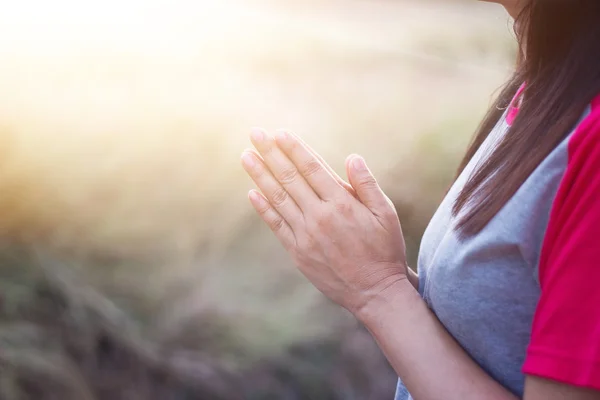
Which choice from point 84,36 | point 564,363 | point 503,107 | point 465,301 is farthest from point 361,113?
point 564,363

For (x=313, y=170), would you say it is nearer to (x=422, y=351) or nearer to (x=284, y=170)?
(x=284, y=170)

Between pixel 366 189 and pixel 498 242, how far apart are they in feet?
0.50

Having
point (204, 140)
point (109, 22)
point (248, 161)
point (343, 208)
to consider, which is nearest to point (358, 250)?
point (343, 208)

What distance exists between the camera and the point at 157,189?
3.11 feet

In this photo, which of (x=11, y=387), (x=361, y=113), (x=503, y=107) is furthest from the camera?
(x=361, y=113)

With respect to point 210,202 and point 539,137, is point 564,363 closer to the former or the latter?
point 539,137

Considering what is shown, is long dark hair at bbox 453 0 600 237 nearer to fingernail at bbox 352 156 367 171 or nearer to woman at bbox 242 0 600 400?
woman at bbox 242 0 600 400

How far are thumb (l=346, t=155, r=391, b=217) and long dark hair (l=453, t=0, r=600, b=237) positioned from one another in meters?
0.07

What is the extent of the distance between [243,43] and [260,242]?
0.35 m

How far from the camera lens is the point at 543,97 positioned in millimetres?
512

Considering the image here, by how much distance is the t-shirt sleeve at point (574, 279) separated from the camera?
39cm

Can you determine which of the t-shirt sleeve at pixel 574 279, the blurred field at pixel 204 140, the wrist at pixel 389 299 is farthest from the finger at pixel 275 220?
the blurred field at pixel 204 140

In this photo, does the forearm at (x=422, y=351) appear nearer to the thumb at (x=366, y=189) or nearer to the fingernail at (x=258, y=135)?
the thumb at (x=366, y=189)

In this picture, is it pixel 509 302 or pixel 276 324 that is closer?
pixel 509 302
